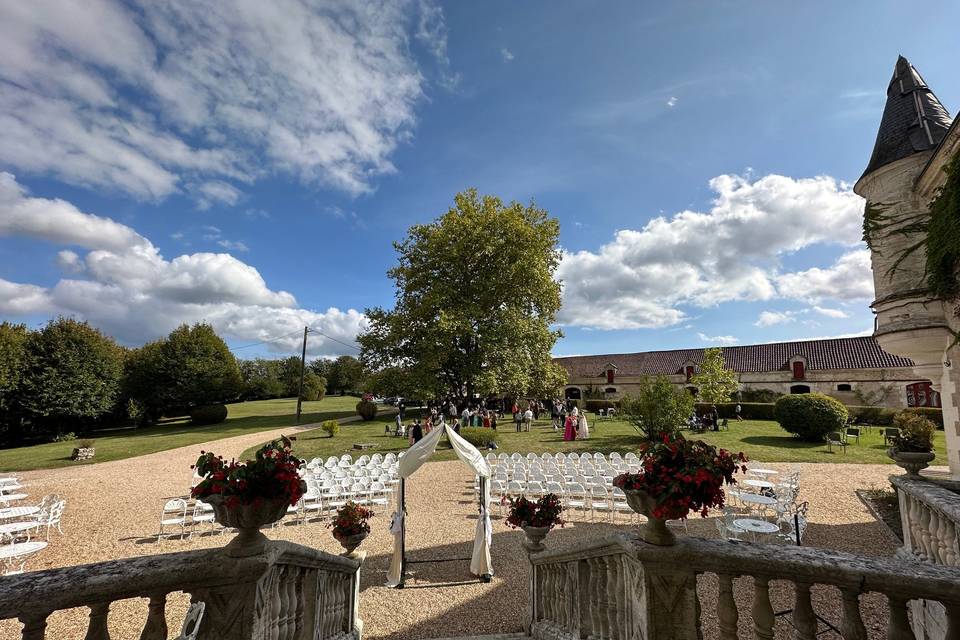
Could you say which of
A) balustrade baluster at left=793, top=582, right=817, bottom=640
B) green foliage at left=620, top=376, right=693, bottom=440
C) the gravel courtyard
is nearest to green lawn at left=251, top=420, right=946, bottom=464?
green foliage at left=620, top=376, right=693, bottom=440

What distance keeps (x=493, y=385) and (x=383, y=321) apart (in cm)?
972

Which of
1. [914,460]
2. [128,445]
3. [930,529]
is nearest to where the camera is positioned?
[930,529]

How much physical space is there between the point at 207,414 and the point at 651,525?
39887 mm

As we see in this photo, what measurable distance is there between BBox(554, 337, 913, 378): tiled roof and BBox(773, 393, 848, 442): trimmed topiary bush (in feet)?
37.0

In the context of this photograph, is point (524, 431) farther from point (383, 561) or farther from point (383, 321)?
point (383, 561)

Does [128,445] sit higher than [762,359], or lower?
lower

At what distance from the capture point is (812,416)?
20.0 m

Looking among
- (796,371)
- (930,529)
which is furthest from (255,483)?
(796,371)

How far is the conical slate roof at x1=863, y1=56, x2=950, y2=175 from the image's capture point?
903cm

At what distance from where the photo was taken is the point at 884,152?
31.2ft

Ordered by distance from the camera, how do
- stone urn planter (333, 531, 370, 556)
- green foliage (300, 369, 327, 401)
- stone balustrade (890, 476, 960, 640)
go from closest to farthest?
stone balustrade (890, 476, 960, 640) < stone urn planter (333, 531, 370, 556) < green foliage (300, 369, 327, 401)

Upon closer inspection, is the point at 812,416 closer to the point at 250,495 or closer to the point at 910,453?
the point at 910,453

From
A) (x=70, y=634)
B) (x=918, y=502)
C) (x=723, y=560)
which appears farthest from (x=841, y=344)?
(x=70, y=634)

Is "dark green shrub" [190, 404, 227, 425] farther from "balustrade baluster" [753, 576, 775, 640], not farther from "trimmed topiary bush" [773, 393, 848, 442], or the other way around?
"balustrade baluster" [753, 576, 775, 640]
